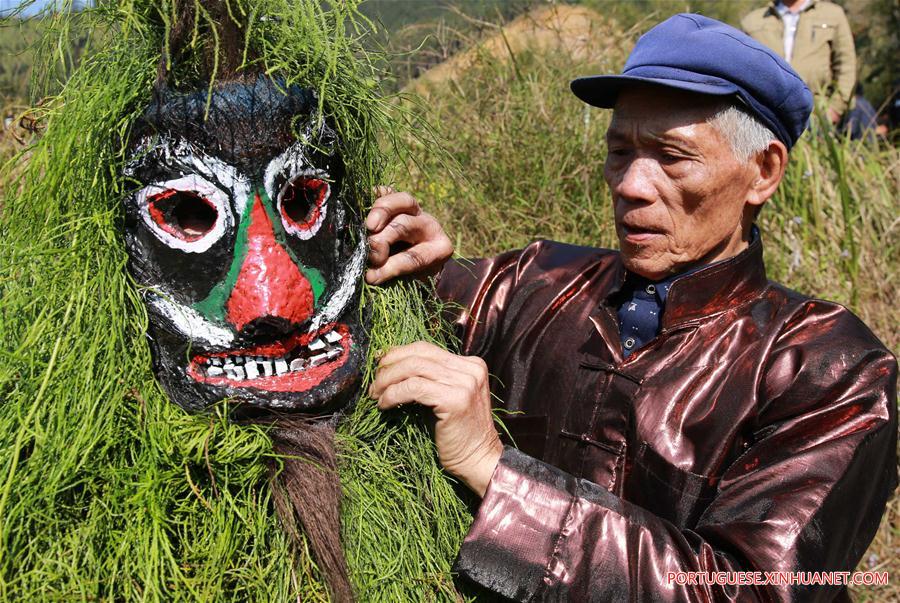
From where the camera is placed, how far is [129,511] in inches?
53.3

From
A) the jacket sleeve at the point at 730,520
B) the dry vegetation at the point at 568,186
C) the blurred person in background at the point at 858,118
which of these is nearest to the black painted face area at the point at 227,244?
the jacket sleeve at the point at 730,520

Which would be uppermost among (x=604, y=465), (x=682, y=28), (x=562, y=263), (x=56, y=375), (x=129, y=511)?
(x=682, y=28)

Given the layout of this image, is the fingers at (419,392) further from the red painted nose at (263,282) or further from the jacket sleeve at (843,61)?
the jacket sleeve at (843,61)

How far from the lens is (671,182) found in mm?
1895

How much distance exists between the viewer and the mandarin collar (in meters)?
1.91

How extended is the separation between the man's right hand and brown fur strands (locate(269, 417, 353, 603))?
0.38 m

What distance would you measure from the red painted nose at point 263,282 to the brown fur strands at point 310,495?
20 cm

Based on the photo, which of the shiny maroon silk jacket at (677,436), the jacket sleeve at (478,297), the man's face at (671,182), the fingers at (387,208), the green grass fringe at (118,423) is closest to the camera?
the green grass fringe at (118,423)

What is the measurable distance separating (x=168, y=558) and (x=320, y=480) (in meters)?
0.27

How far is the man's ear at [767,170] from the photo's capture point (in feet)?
6.37

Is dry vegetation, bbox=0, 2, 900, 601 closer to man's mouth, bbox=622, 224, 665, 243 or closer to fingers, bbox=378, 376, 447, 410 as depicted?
man's mouth, bbox=622, 224, 665, 243

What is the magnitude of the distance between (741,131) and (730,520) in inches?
32.8

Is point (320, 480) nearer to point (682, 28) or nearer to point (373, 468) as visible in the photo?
point (373, 468)

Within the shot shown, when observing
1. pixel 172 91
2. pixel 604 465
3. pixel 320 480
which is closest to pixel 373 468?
pixel 320 480
